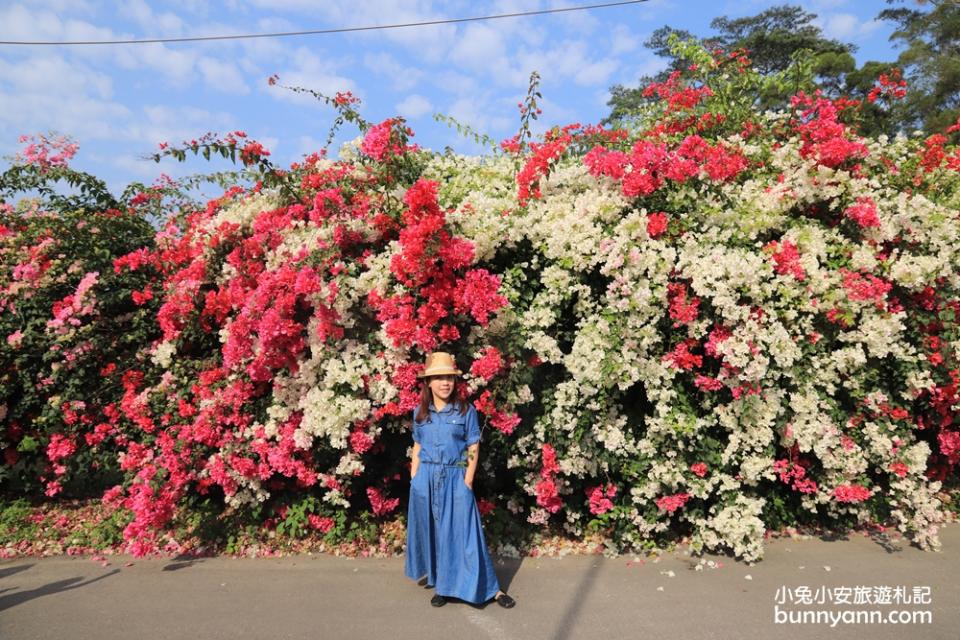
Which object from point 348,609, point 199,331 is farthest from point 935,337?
point 199,331

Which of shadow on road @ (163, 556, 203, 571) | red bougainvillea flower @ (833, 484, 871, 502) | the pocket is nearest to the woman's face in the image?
the pocket

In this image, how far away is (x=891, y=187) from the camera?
16.6ft

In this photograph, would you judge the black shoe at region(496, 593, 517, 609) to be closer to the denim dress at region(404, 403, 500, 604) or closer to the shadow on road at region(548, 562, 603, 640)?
the denim dress at region(404, 403, 500, 604)

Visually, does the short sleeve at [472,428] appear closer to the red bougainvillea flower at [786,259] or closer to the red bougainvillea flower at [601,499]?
the red bougainvillea flower at [601,499]

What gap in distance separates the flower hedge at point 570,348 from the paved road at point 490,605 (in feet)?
0.91

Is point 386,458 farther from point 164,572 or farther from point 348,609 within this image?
point 164,572

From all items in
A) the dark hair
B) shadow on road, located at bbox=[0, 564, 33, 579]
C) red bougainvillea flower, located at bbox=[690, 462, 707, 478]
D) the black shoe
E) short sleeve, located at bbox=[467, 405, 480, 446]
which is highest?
the dark hair

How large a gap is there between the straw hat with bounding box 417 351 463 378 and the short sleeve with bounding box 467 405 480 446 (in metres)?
0.26

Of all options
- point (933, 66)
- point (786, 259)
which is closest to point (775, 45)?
point (933, 66)

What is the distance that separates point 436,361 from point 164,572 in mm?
2527

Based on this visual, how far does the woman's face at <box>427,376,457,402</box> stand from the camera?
361 centimetres

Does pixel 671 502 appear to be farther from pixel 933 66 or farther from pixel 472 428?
pixel 933 66

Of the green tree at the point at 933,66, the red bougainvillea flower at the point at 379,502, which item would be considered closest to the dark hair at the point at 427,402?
the red bougainvillea flower at the point at 379,502

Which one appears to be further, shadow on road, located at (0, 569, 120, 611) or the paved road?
shadow on road, located at (0, 569, 120, 611)
